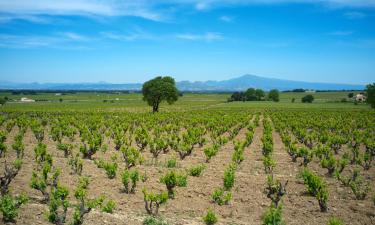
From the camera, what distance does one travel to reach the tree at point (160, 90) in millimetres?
63812

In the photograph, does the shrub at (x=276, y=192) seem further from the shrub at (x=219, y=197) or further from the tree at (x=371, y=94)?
the tree at (x=371, y=94)

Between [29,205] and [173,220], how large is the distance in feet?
14.1

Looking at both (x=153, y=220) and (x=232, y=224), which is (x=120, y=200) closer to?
(x=153, y=220)

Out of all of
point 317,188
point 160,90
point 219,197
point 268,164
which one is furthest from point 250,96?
point 219,197

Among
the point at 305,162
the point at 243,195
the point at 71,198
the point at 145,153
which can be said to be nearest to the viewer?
the point at 71,198

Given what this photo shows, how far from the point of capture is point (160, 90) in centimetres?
6359

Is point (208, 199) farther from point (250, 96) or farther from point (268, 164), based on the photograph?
point (250, 96)

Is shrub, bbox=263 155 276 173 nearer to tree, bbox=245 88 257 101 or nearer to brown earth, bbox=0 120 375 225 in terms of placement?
brown earth, bbox=0 120 375 225

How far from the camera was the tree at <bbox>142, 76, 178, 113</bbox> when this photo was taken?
6381 cm

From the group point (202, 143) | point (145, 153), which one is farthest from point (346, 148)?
point (145, 153)

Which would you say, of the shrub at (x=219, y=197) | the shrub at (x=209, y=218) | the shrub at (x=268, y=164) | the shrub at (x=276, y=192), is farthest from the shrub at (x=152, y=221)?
the shrub at (x=268, y=164)

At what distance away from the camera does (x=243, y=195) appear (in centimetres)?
1252

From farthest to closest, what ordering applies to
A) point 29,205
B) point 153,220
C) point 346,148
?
point 346,148 < point 29,205 < point 153,220

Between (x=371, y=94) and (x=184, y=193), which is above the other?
(x=371, y=94)
